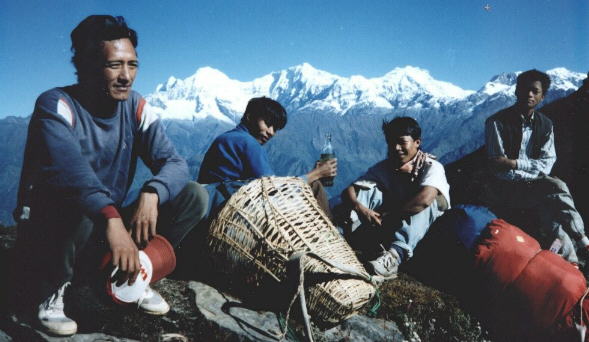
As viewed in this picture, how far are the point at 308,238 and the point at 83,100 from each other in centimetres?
207

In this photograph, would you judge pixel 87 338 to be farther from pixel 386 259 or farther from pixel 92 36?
pixel 386 259

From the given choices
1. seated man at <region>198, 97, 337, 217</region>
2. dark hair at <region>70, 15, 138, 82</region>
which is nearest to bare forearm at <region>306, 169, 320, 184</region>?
seated man at <region>198, 97, 337, 217</region>

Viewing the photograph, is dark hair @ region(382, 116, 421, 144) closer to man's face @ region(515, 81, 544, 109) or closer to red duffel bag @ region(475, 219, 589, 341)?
red duffel bag @ region(475, 219, 589, 341)

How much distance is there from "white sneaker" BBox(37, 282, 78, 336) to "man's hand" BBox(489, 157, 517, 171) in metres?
5.92

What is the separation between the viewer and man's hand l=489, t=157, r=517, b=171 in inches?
220

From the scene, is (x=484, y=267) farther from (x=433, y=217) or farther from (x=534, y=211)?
(x=534, y=211)

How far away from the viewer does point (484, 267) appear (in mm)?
3568

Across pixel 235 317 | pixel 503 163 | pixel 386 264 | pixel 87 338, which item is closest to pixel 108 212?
pixel 87 338

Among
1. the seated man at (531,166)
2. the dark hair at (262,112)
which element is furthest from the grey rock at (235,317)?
the seated man at (531,166)

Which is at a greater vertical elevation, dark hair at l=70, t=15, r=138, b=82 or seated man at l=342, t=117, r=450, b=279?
dark hair at l=70, t=15, r=138, b=82

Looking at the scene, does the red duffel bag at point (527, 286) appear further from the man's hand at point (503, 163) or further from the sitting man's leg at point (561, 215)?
the man's hand at point (503, 163)

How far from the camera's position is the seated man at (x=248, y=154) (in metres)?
3.98

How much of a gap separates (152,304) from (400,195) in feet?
11.8

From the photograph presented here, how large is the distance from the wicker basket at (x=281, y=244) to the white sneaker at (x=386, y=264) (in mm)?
1100
